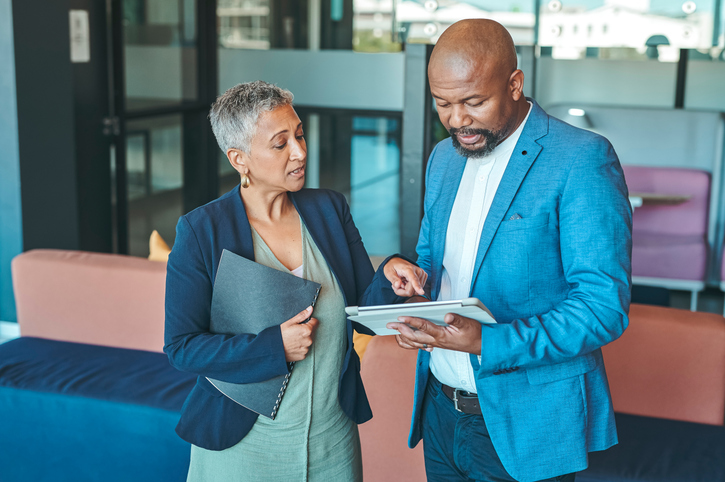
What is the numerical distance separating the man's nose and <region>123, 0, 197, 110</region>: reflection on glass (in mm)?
4596

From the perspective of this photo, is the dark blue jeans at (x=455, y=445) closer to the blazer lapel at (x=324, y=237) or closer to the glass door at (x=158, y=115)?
the blazer lapel at (x=324, y=237)

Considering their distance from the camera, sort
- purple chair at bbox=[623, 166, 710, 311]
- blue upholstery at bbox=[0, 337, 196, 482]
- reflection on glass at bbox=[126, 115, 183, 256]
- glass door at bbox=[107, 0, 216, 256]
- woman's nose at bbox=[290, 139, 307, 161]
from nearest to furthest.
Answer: woman's nose at bbox=[290, 139, 307, 161] → blue upholstery at bbox=[0, 337, 196, 482] → glass door at bbox=[107, 0, 216, 256] → purple chair at bbox=[623, 166, 710, 311] → reflection on glass at bbox=[126, 115, 183, 256]

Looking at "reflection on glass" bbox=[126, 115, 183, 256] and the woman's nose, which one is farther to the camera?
"reflection on glass" bbox=[126, 115, 183, 256]

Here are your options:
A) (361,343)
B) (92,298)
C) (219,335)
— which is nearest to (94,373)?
(92,298)

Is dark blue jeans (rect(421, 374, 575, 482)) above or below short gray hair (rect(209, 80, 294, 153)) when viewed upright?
below

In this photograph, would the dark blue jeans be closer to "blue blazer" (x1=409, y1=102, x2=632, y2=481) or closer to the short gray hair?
"blue blazer" (x1=409, y1=102, x2=632, y2=481)

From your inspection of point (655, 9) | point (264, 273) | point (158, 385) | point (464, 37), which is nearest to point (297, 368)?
point (264, 273)

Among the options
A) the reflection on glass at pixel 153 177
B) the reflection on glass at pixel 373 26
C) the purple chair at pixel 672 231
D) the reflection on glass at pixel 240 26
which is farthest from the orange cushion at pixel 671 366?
the reflection on glass at pixel 240 26

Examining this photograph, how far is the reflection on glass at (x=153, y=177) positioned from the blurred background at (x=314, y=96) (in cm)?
2

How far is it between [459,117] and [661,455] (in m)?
1.58

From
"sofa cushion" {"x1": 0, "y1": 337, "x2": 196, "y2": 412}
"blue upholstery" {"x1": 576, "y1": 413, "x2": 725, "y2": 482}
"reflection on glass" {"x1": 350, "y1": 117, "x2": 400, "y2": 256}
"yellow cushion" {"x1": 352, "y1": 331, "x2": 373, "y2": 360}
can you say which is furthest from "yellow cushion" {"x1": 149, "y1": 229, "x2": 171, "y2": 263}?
"reflection on glass" {"x1": 350, "y1": 117, "x2": 400, "y2": 256}

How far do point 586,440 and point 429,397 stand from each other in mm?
386

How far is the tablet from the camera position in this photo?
4.20ft

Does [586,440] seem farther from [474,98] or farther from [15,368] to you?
[15,368]
